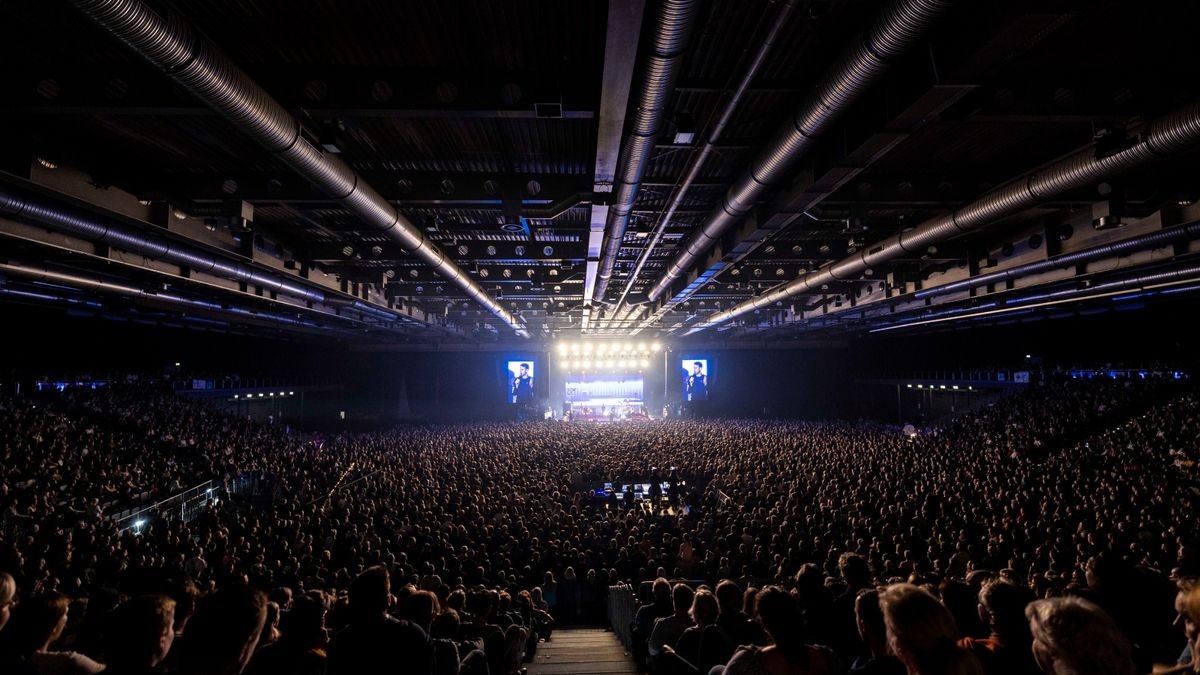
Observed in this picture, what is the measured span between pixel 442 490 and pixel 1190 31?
47.0 feet

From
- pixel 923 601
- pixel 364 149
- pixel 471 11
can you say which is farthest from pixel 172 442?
pixel 923 601

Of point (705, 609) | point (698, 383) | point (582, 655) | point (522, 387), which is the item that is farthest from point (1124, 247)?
point (522, 387)

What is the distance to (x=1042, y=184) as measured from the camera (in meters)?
6.19

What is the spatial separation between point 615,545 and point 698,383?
32794 mm

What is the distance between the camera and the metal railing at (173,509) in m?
13.5

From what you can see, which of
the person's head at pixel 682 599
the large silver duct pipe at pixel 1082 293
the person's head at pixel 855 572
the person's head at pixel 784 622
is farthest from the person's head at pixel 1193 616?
the large silver duct pipe at pixel 1082 293

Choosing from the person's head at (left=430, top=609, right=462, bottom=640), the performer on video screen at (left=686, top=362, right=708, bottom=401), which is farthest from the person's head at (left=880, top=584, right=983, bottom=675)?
the performer on video screen at (left=686, top=362, right=708, bottom=401)

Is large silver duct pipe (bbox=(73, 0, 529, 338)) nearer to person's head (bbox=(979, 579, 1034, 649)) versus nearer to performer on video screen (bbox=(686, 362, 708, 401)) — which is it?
person's head (bbox=(979, 579, 1034, 649))

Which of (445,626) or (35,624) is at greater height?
(35,624)

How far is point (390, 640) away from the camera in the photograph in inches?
115

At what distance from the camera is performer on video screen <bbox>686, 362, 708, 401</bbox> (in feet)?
139

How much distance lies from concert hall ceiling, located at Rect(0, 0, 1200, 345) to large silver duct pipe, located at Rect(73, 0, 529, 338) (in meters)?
0.02

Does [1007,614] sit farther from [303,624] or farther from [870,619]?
[303,624]

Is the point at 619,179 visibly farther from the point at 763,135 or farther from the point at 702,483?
the point at 702,483
